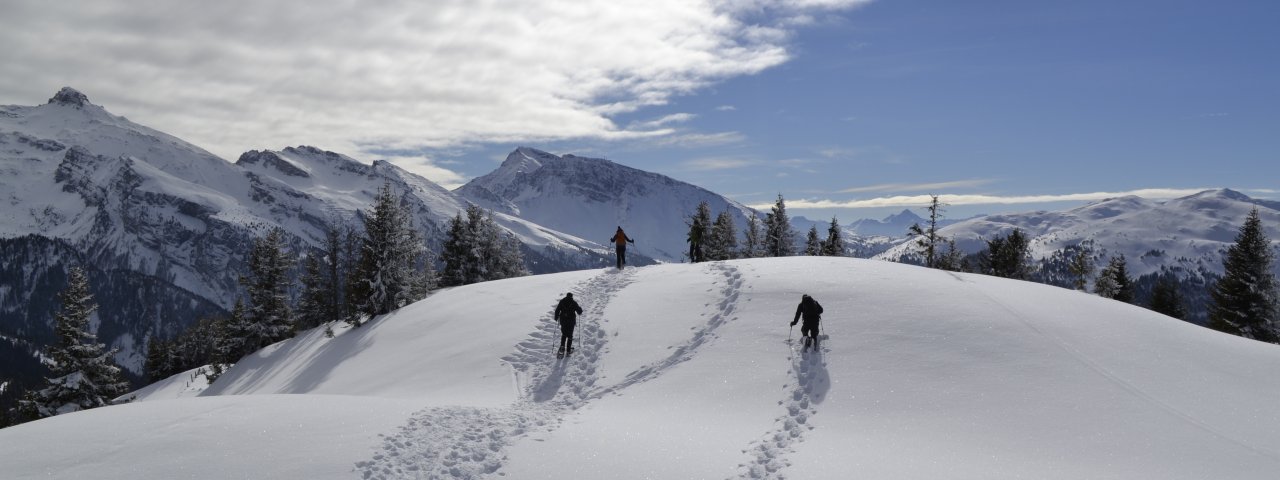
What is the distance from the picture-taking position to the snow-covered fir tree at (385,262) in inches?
1359

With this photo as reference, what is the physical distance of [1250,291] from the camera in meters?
35.1

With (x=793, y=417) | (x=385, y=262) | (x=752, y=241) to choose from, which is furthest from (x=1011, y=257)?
(x=385, y=262)

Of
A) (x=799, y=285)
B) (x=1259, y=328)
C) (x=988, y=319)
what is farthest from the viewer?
(x=1259, y=328)

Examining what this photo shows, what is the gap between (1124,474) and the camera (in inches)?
402

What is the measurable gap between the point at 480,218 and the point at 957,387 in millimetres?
44491

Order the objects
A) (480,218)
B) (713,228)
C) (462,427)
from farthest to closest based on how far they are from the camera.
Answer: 1. (713,228)
2. (480,218)
3. (462,427)

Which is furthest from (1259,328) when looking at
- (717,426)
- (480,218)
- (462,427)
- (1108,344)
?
(480,218)

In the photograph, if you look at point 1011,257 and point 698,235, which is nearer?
point 698,235

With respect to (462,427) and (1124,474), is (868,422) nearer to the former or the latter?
(1124,474)

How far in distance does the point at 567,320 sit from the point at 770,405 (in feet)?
26.3

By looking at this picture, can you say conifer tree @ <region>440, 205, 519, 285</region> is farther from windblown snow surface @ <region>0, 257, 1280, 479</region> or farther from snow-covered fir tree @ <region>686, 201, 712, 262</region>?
windblown snow surface @ <region>0, 257, 1280, 479</region>

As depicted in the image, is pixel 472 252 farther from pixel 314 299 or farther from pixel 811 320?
pixel 811 320

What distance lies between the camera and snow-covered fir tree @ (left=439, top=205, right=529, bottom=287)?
50344 millimetres

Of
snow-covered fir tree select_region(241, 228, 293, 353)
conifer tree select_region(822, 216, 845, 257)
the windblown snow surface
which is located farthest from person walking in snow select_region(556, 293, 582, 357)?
conifer tree select_region(822, 216, 845, 257)
